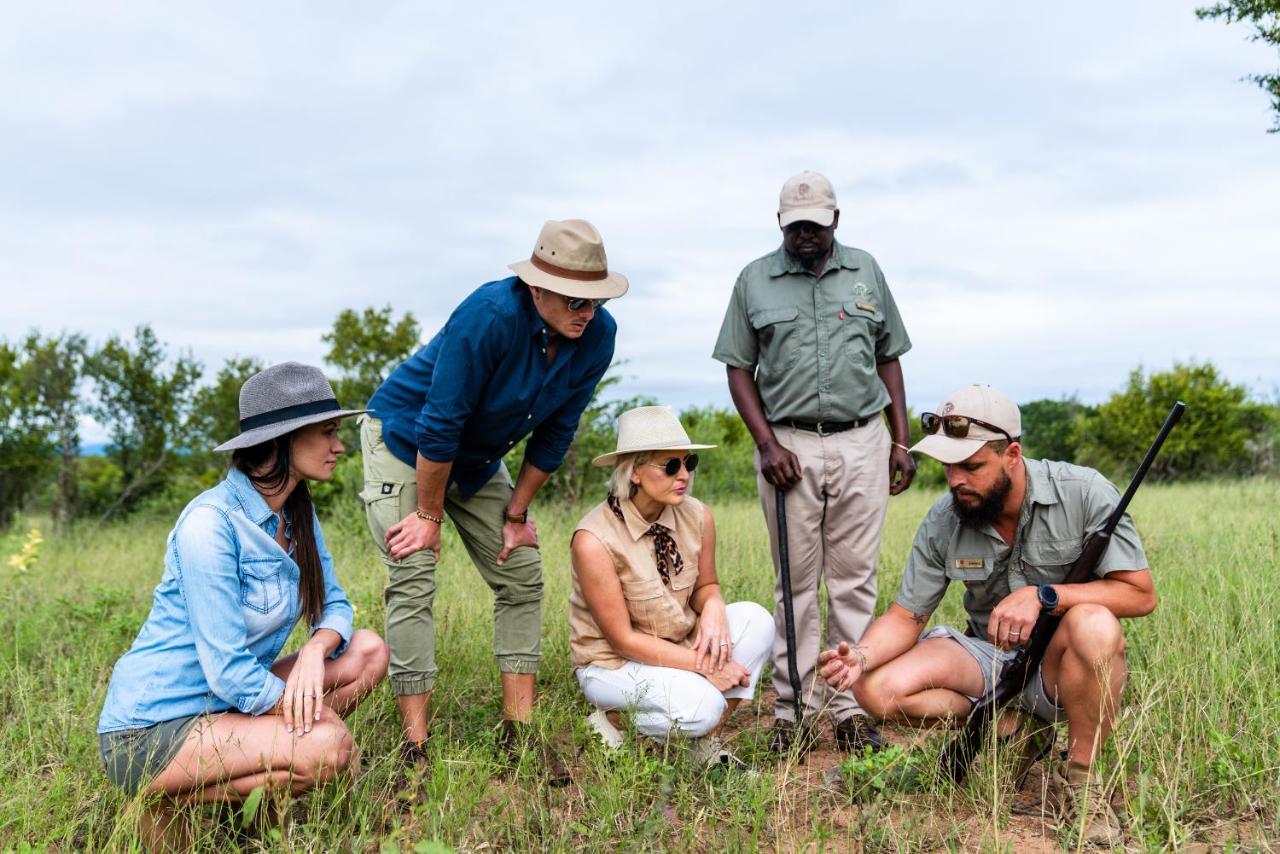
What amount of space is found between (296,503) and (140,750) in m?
0.89

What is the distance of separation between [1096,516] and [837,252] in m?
1.74

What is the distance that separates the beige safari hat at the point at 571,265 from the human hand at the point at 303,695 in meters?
1.56

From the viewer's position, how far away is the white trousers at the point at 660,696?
12.6 feet

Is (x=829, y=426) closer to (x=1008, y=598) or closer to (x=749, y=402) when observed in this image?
(x=749, y=402)

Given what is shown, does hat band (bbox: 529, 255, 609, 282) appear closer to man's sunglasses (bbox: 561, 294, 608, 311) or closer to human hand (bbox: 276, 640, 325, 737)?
man's sunglasses (bbox: 561, 294, 608, 311)

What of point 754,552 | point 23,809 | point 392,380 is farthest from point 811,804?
point 754,552

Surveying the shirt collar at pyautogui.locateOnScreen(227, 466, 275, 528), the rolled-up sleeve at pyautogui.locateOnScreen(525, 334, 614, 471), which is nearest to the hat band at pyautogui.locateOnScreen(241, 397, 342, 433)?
the shirt collar at pyautogui.locateOnScreen(227, 466, 275, 528)

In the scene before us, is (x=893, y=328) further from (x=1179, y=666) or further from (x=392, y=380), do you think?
(x=392, y=380)

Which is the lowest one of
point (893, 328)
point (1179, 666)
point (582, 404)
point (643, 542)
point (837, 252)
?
point (1179, 666)

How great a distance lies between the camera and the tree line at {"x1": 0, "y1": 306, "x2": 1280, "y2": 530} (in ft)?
43.2

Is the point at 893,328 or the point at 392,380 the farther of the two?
the point at 893,328

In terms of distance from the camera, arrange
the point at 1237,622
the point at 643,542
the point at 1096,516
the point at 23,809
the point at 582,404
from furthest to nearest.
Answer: the point at 1237,622, the point at 582,404, the point at 643,542, the point at 1096,516, the point at 23,809

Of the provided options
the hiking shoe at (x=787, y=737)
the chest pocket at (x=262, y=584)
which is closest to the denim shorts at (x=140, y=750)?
the chest pocket at (x=262, y=584)

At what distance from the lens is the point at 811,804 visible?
368 cm
